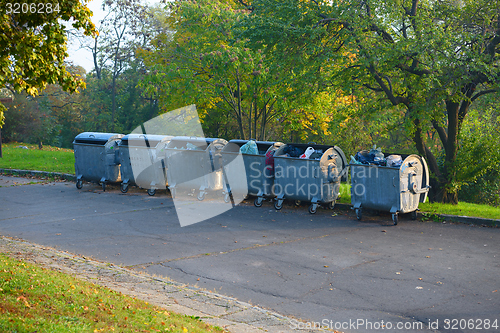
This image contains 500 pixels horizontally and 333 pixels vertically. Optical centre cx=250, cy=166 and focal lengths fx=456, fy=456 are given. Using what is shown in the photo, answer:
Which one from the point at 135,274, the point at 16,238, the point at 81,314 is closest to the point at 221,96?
the point at 16,238

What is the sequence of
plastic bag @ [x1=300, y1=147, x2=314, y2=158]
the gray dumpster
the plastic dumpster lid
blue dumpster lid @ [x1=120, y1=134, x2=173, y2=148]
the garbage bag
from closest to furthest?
the gray dumpster → plastic bag @ [x1=300, y1=147, x2=314, y2=158] → the plastic dumpster lid → the garbage bag → blue dumpster lid @ [x1=120, y1=134, x2=173, y2=148]

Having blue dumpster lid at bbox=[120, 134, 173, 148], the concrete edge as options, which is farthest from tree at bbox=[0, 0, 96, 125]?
blue dumpster lid at bbox=[120, 134, 173, 148]

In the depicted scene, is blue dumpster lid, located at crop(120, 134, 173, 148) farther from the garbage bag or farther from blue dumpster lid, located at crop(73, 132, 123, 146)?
the garbage bag

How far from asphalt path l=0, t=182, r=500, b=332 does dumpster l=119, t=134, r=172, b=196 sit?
1.38 meters

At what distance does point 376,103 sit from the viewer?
13.3 meters

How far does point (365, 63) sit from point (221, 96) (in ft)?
29.0

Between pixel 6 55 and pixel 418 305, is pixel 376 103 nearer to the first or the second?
pixel 418 305

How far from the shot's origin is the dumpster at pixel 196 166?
12.5 m

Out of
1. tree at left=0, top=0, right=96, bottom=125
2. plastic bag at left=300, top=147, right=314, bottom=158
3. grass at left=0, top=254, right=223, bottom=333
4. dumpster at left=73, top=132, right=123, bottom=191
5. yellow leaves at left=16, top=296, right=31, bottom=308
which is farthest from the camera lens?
dumpster at left=73, top=132, right=123, bottom=191

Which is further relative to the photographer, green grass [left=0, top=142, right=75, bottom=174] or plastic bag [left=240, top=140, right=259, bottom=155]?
green grass [left=0, top=142, right=75, bottom=174]

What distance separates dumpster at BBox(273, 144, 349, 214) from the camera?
35.2ft

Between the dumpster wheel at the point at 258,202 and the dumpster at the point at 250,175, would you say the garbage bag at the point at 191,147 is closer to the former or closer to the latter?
the dumpster at the point at 250,175

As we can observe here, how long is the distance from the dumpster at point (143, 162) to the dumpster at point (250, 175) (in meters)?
2.09

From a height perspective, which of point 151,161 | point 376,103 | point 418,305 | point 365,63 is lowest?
point 418,305
